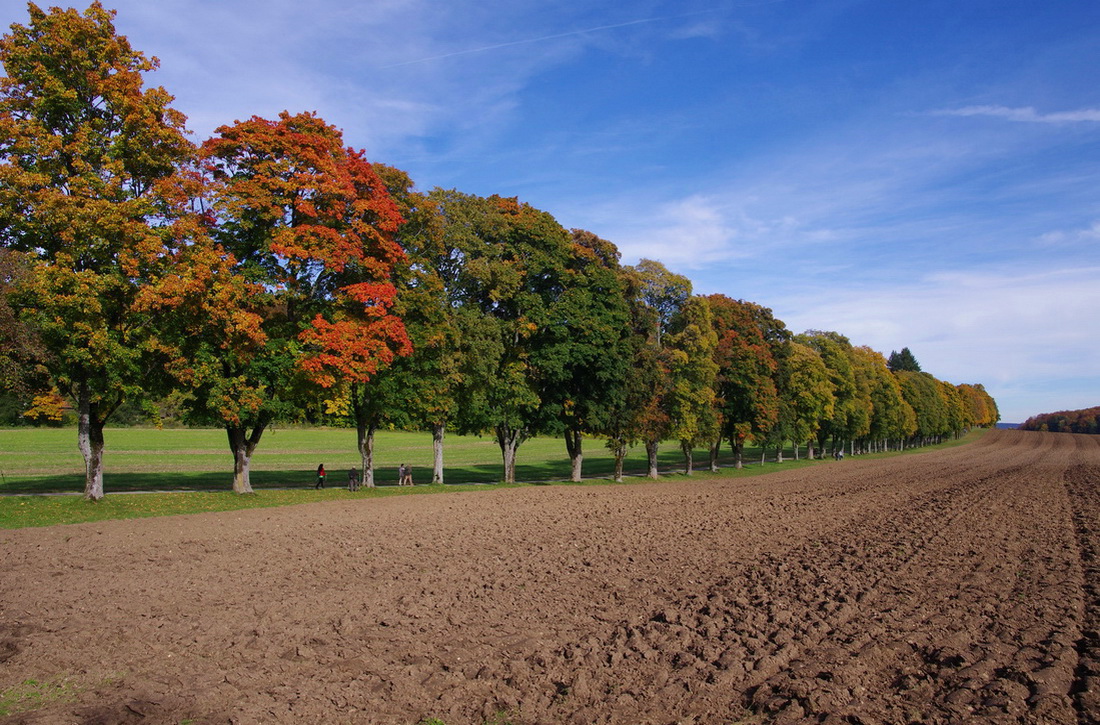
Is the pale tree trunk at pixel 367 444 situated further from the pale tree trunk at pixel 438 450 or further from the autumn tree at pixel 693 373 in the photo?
the autumn tree at pixel 693 373

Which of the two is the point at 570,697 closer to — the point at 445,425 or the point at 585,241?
the point at 445,425

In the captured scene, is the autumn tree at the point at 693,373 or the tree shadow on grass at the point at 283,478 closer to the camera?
the tree shadow on grass at the point at 283,478

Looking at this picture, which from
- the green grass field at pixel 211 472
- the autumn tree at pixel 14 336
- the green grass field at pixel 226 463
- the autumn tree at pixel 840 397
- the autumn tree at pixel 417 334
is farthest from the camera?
the autumn tree at pixel 840 397

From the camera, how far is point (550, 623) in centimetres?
1155

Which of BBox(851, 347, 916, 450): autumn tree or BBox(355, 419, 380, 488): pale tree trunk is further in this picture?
BBox(851, 347, 916, 450): autumn tree

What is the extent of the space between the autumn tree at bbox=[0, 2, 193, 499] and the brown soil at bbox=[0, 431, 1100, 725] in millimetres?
6288

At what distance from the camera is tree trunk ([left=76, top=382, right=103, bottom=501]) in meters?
24.3

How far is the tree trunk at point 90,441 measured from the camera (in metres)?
24.3

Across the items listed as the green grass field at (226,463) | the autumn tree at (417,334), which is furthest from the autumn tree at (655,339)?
the autumn tree at (417,334)

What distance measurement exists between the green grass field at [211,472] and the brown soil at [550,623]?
15.0ft

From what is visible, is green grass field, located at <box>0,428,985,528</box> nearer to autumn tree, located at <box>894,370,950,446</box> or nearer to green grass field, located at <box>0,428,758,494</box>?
green grass field, located at <box>0,428,758,494</box>

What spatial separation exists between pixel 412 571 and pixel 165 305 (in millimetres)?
15079

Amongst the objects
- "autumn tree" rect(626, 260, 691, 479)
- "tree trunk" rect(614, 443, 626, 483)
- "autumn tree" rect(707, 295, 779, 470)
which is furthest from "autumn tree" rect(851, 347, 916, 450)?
"tree trunk" rect(614, 443, 626, 483)

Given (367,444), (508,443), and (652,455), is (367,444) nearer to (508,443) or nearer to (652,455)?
(508,443)
